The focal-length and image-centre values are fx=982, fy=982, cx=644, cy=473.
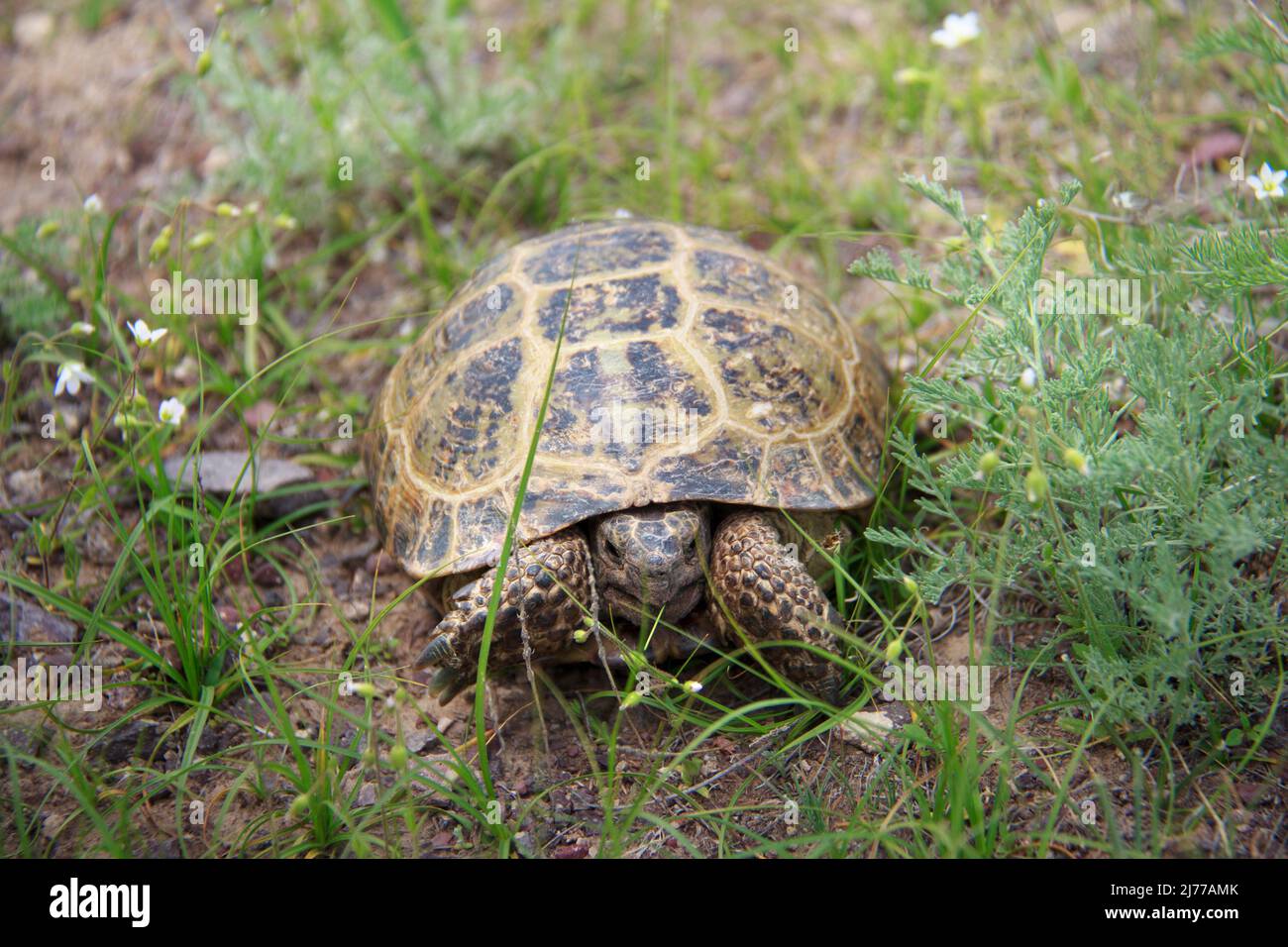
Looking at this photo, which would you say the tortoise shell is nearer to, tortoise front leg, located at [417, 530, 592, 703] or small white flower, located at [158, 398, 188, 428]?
tortoise front leg, located at [417, 530, 592, 703]

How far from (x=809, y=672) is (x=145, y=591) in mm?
2234

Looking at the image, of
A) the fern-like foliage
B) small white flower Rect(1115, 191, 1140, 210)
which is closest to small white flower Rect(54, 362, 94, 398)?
the fern-like foliage

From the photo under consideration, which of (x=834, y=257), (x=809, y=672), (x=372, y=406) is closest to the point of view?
(x=809, y=672)

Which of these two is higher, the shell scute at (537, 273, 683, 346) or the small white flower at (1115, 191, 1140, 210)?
the small white flower at (1115, 191, 1140, 210)

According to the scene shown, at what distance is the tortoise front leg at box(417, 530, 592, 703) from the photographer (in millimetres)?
2877

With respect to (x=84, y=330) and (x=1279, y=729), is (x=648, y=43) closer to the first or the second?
(x=84, y=330)

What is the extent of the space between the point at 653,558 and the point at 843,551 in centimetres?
81

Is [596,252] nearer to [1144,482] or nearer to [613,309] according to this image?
[613,309]

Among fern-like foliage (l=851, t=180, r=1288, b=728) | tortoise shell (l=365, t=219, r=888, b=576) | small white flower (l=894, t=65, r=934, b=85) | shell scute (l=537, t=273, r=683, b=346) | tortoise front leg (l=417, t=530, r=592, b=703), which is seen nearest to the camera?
fern-like foliage (l=851, t=180, r=1288, b=728)

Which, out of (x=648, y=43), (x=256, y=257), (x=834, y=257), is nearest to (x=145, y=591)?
(x=256, y=257)

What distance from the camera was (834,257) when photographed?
469 cm

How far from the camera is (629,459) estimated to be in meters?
3.02

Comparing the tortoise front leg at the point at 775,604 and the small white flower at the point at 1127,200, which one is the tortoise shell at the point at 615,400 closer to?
the tortoise front leg at the point at 775,604

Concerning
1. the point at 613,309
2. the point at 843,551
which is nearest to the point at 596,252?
the point at 613,309
